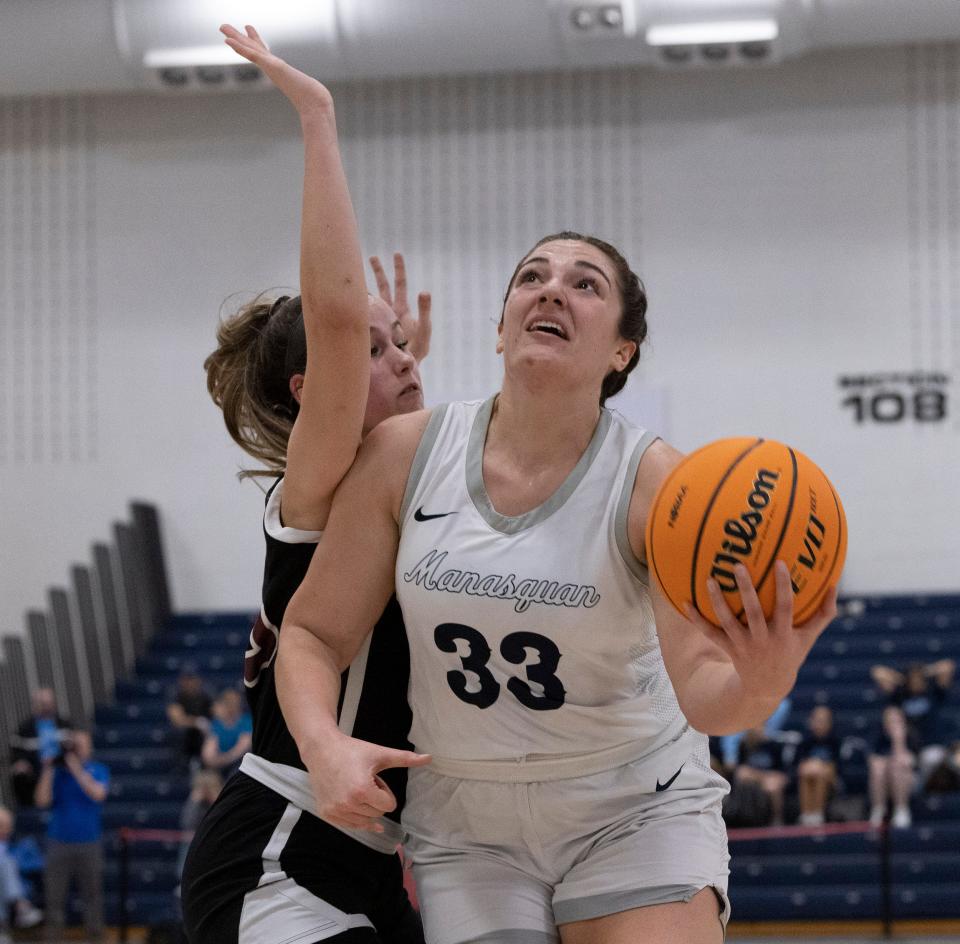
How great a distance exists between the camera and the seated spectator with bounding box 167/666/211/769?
14.3 m

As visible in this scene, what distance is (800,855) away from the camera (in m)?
12.0

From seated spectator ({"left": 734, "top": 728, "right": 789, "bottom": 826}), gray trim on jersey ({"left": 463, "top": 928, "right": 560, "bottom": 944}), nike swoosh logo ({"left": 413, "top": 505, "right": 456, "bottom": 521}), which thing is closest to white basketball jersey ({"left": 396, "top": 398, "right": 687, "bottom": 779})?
nike swoosh logo ({"left": 413, "top": 505, "right": 456, "bottom": 521})

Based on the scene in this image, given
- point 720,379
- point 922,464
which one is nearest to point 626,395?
point 720,379

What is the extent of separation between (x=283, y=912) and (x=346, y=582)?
0.67 metres

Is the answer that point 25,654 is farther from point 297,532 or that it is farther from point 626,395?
point 297,532

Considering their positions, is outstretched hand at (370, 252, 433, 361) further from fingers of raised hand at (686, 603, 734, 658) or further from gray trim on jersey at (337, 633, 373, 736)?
fingers of raised hand at (686, 603, 734, 658)

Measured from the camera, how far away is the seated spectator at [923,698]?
1320 cm

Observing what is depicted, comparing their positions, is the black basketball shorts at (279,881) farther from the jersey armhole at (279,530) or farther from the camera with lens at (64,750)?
the camera with lens at (64,750)

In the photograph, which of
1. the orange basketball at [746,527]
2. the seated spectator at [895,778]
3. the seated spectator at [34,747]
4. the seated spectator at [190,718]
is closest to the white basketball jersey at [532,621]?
the orange basketball at [746,527]

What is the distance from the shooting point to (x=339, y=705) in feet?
10.5

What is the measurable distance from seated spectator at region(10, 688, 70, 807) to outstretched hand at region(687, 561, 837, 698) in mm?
12416

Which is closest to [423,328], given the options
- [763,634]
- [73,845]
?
[763,634]

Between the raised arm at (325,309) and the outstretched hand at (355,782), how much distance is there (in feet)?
2.06

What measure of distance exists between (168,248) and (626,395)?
6261 mm
